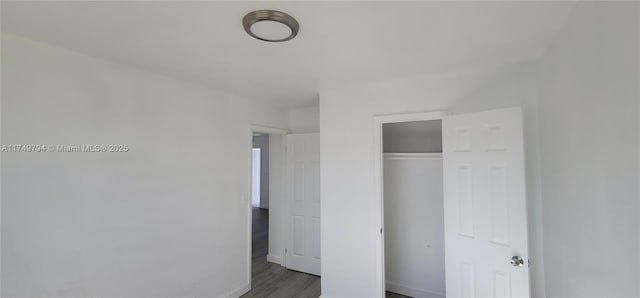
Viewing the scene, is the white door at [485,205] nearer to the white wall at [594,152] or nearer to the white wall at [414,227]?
the white wall at [594,152]

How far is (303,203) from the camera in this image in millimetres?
3887

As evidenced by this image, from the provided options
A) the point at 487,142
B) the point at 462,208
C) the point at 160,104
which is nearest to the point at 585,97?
the point at 487,142

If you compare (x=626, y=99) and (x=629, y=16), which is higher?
(x=629, y=16)

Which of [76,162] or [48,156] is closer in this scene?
[48,156]

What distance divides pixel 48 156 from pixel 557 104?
124 inches

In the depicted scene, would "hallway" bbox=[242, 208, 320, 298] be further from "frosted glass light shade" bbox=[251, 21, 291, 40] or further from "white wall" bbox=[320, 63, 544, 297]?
"frosted glass light shade" bbox=[251, 21, 291, 40]

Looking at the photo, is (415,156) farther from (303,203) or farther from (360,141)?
(303,203)

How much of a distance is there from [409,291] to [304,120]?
2486 millimetres

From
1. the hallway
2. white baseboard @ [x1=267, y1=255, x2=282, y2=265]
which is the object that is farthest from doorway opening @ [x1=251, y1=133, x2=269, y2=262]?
the hallway

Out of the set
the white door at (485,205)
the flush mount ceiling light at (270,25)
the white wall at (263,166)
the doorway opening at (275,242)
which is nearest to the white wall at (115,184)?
the doorway opening at (275,242)

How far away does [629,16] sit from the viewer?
0.93m

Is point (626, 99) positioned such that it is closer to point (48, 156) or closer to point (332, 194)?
point (332, 194)

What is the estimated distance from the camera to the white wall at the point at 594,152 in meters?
0.95

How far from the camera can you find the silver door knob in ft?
6.08
